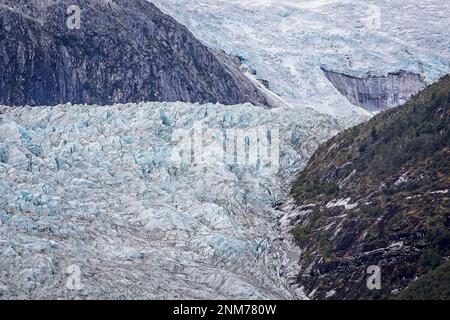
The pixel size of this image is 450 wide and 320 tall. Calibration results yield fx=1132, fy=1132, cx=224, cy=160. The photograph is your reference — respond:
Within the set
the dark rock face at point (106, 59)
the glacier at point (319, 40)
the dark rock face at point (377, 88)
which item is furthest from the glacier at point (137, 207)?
the dark rock face at point (377, 88)

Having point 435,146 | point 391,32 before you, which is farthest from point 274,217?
point 391,32

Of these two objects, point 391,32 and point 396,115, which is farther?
point 391,32

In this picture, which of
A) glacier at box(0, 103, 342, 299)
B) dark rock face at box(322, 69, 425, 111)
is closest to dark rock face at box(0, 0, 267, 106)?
dark rock face at box(322, 69, 425, 111)

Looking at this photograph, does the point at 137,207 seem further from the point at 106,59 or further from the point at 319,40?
the point at 319,40

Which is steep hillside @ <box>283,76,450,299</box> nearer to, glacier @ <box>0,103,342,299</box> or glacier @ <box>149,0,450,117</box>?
glacier @ <box>0,103,342,299</box>

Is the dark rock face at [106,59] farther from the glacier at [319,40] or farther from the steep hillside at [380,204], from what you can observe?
the steep hillside at [380,204]

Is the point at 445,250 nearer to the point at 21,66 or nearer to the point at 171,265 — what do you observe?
the point at 171,265
